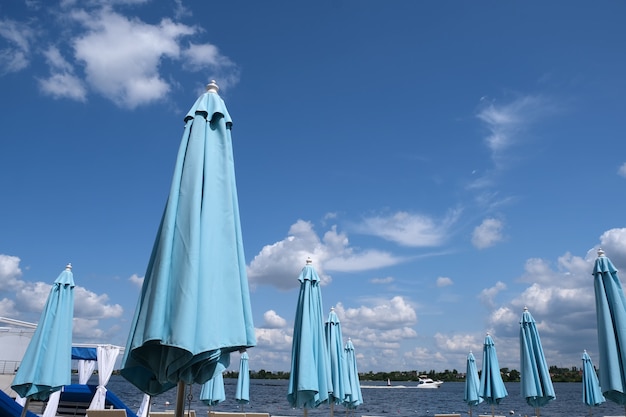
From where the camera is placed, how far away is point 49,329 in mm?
8500

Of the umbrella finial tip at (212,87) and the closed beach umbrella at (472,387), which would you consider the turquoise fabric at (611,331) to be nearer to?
the umbrella finial tip at (212,87)

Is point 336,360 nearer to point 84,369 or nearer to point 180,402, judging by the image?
point 180,402

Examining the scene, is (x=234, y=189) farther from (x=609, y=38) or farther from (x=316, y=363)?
(x=609, y=38)

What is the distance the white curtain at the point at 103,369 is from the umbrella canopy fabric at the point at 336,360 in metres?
7.47

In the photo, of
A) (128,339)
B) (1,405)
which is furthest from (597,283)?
(1,405)

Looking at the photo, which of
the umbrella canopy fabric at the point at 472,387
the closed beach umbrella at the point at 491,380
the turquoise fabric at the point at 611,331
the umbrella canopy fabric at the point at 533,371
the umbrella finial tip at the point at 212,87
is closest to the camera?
the umbrella finial tip at the point at 212,87

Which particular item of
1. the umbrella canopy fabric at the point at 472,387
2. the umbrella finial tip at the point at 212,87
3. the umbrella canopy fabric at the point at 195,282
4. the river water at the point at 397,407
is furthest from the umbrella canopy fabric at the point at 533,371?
the umbrella finial tip at the point at 212,87

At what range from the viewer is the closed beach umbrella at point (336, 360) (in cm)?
1089

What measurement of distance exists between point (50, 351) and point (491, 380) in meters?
11.8

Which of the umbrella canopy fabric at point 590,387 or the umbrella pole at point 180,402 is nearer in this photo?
the umbrella pole at point 180,402

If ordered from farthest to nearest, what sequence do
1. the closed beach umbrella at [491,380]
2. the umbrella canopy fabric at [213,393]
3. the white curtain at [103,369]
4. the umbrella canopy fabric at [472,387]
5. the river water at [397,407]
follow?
the river water at [397,407]
the umbrella canopy fabric at [472,387]
the umbrella canopy fabric at [213,393]
the white curtain at [103,369]
the closed beach umbrella at [491,380]

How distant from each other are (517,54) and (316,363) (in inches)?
362

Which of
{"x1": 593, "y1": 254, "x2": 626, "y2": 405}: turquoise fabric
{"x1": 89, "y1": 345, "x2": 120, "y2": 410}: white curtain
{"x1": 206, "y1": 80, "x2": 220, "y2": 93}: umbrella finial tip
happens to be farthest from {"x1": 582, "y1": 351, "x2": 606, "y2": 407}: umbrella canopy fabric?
{"x1": 206, "y1": 80, "x2": 220, "y2": 93}: umbrella finial tip

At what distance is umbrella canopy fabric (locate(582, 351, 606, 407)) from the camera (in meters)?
15.5
